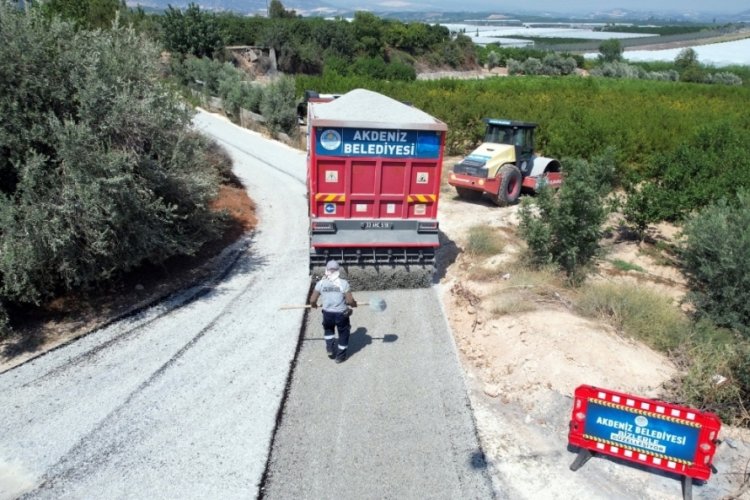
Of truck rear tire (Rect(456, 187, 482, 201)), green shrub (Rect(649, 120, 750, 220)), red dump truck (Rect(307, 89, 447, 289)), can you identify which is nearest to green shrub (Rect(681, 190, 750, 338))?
green shrub (Rect(649, 120, 750, 220))

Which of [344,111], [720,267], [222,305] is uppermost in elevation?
[344,111]

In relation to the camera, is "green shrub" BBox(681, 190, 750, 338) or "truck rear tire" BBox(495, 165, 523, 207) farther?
"truck rear tire" BBox(495, 165, 523, 207)

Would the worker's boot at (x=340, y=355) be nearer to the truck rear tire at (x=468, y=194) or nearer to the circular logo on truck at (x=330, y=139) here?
the circular logo on truck at (x=330, y=139)

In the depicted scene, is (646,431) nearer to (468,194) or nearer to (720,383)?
(720,383)

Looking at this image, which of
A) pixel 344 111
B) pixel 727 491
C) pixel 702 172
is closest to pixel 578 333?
→ pixel 727 491

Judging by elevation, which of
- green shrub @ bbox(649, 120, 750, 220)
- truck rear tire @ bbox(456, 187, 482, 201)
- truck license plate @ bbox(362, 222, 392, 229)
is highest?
green shrub @ bbox(649, 120, 750, 220)

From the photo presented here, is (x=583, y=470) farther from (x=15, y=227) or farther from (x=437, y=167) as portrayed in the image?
(x=15, y=227)

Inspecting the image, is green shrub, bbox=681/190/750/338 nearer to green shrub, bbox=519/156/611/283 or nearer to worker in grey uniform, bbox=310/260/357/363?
green shrub, bbox=519/156/611/283

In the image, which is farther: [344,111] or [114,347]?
[344,111]

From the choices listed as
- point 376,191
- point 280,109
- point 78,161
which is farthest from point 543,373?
point 280,109
